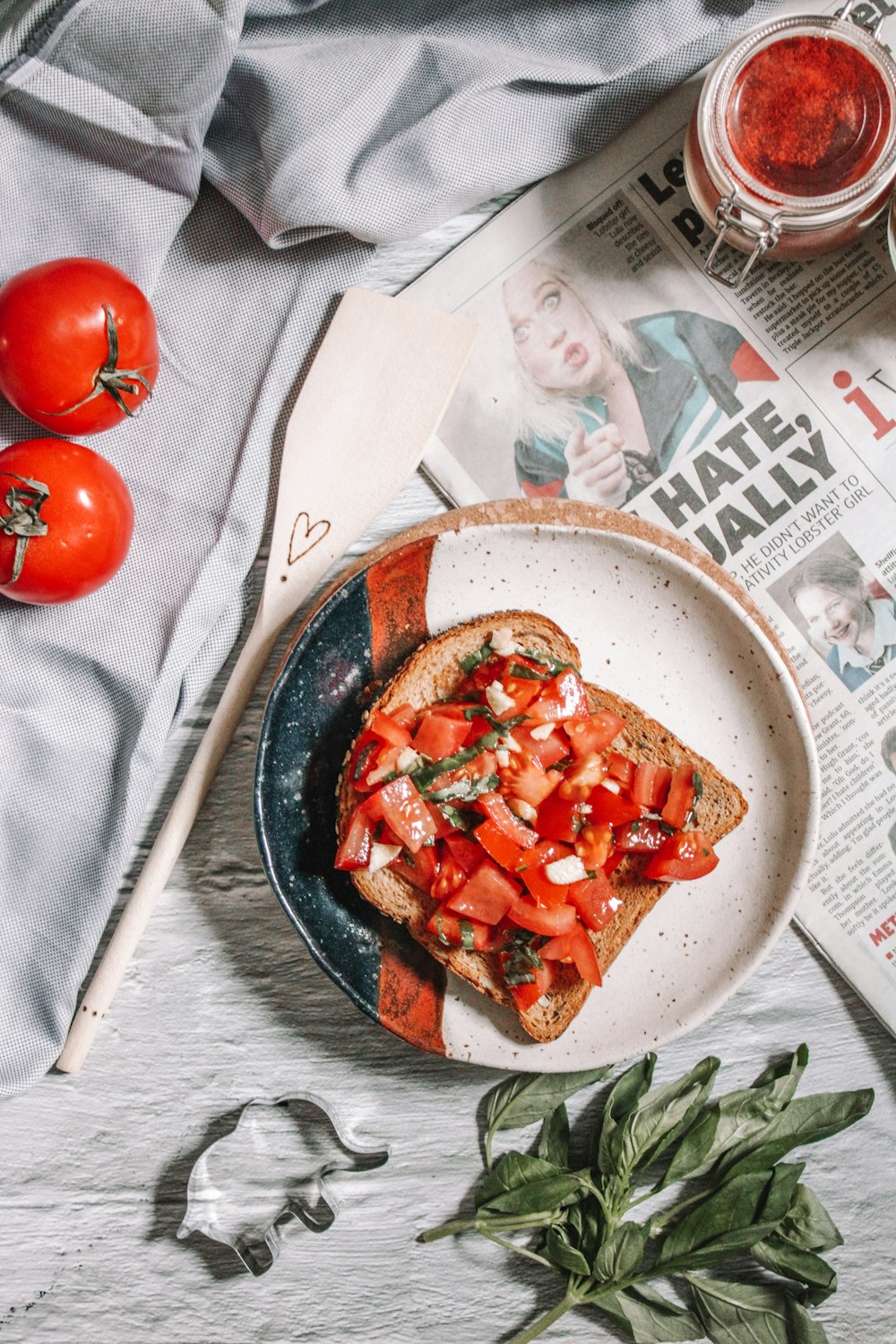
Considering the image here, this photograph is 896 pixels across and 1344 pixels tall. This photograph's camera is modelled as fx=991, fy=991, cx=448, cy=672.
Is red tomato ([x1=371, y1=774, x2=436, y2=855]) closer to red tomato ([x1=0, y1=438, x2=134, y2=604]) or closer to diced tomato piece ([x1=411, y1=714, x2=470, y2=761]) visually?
diced tomato piece ([x1=411, y1=714, x2=470, y2=761])

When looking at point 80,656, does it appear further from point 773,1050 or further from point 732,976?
point 773,1050

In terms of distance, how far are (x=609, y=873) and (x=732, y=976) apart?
0.23 m

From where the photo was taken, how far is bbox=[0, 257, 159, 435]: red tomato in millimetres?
1304

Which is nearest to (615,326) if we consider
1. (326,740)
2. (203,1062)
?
(326,740)

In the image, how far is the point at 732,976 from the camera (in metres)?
1.39

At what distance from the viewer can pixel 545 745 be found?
1287 mm

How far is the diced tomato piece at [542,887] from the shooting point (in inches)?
51.0

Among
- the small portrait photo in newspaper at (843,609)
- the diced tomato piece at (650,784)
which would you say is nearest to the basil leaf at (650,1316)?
the diced tomato piece at (650,784)

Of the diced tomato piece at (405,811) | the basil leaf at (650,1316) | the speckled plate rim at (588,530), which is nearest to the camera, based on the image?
the diced tomato piece at (405,811)

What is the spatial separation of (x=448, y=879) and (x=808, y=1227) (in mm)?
799

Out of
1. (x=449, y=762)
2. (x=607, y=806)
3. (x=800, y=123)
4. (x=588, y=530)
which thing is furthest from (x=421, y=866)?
(x=800, y=123)

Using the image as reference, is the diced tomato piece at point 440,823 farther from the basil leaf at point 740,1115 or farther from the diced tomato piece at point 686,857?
the basil leaf at point 740,1115

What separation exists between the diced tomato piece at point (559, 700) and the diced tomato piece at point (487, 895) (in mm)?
209

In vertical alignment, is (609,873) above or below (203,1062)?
above
